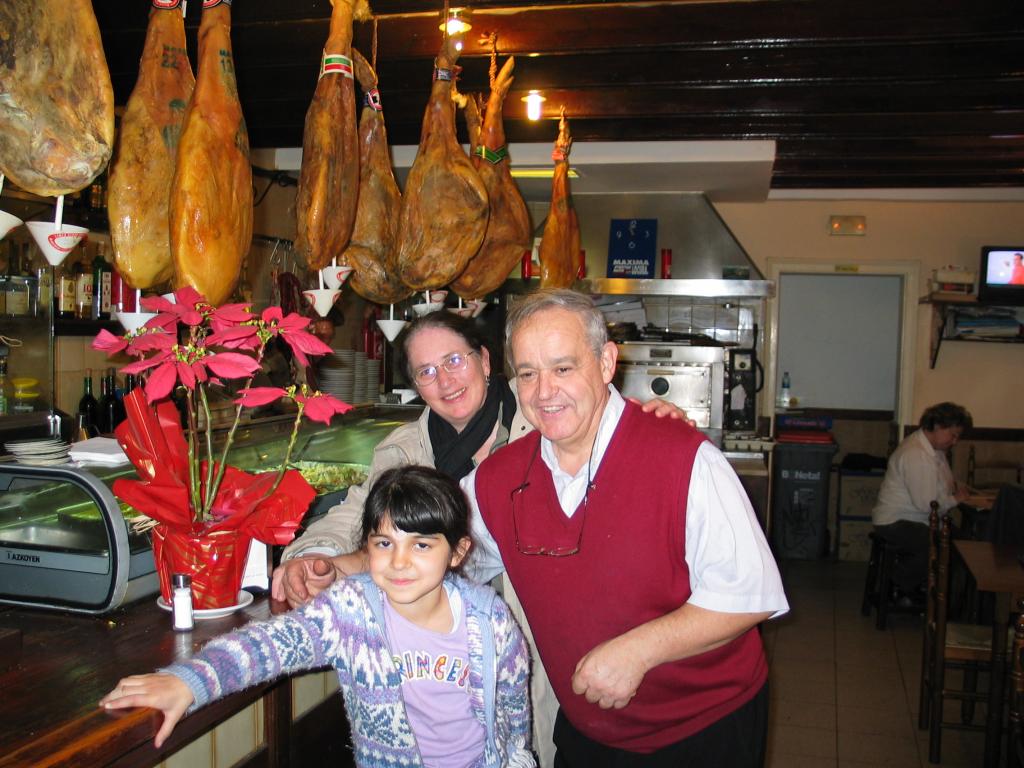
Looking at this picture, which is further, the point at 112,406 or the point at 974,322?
the point at 974,322

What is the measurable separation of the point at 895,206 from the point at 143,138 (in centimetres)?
703

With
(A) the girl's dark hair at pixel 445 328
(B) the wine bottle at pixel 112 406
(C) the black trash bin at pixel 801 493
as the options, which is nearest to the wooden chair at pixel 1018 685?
(A) the girl's dark hair at pixel 445 328

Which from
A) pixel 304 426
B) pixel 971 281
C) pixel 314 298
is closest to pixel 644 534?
pixel 314 298

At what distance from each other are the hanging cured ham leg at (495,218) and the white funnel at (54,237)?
5.61 ft

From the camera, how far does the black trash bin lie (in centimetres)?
743

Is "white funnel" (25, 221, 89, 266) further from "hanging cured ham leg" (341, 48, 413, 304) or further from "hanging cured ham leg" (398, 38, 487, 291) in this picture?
"hanging cured ham leg" (398, 38, 487, 291)

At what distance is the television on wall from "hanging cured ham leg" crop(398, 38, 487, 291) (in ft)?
19.5

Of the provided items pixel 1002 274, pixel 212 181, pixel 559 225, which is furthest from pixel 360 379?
pixel 1002 274

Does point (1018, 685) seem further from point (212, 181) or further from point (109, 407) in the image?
point (109, 407)

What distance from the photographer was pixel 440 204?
278 cm

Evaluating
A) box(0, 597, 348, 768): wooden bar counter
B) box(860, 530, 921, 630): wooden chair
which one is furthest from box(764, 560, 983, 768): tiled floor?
box(0, 597, 348, 768): wooden bar counter

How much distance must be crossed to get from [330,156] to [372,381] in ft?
11.8

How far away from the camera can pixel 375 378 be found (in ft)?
19.3

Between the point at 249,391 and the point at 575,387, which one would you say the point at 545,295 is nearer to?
the point at 575,387
